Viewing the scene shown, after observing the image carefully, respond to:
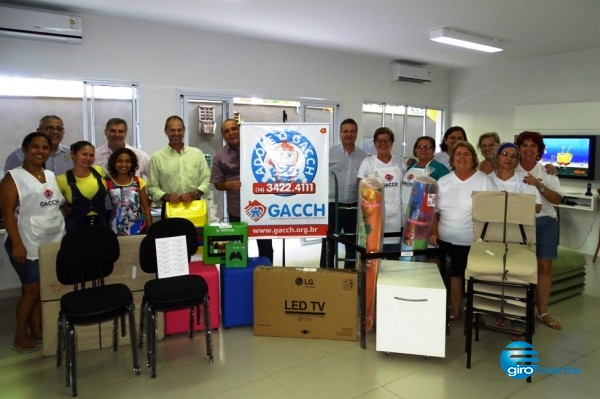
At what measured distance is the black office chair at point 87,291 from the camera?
2.61 meters

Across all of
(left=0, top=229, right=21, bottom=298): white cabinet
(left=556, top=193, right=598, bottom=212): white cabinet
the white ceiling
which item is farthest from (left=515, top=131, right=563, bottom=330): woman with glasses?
(left=0, top=229, right=21, bottom=298): white cabinet

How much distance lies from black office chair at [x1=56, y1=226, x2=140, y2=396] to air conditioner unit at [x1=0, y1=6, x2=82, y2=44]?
2.57 metres

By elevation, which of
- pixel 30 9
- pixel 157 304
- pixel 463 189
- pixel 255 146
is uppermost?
pixel 30 9

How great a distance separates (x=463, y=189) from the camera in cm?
336

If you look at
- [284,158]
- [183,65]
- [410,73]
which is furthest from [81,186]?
[410,73]

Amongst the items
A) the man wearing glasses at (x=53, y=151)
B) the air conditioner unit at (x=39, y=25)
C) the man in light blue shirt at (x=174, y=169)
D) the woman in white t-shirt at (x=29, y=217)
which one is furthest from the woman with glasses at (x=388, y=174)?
the air conditioner unit at (x=39, y=25)

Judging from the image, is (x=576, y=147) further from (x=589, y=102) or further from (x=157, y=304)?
(x=157, y=304)

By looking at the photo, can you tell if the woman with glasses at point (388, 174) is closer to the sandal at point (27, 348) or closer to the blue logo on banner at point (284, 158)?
the blue logo on banner at point (284, 158)

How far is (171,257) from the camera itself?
3211mm

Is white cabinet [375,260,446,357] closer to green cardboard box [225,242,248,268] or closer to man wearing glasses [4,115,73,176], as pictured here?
green cardboard box [225,242,248,268]

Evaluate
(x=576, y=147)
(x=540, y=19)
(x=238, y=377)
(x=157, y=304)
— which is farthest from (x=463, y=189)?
(x=576, y=147)

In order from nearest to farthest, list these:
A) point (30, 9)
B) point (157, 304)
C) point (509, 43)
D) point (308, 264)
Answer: point (157, 304), point (30, 9), point (308, 264), point (509, 43)

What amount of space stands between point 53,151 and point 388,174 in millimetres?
3013

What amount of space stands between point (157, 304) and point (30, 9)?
345cm
